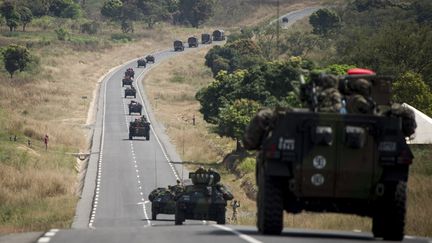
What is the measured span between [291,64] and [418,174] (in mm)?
56365

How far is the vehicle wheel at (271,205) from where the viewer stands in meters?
21.4

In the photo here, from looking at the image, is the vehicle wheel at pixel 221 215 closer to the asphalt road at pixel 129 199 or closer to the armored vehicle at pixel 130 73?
the asphalt road at pixel 129 199

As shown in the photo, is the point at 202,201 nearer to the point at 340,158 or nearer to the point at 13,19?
the point at 340,158

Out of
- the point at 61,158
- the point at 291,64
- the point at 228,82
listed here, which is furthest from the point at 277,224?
the point at 228,82

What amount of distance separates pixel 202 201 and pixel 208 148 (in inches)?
2138

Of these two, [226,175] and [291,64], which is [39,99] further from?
[226,175]

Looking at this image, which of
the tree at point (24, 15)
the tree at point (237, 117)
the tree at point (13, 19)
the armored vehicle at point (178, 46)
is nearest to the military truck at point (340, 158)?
the tree at point (237, 117)

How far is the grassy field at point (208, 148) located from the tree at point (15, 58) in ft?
54.1

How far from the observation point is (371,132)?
68.2 feet

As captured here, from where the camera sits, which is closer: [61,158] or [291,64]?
Answer: [61,158]

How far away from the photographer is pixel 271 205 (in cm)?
2142

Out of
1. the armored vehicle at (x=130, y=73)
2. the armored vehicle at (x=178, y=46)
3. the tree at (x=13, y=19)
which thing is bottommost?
the armored vehicle at (x=130, y=73)

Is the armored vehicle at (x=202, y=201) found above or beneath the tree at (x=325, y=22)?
beneath

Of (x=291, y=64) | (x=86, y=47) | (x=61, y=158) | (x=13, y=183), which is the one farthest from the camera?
(x=86, y=47)
